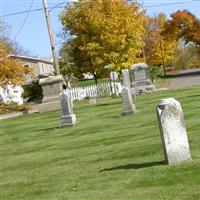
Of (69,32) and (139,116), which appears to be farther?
(69,32)

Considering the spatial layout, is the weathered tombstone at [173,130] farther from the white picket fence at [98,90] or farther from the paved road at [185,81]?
the paved road at [185,81]

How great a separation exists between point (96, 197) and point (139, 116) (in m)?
12.5

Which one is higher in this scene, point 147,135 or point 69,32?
point 69,32

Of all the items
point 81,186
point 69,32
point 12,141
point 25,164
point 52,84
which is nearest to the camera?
point 81,186

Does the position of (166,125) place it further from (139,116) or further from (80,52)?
(80,52)

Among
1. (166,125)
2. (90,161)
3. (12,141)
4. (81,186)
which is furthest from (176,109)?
(12,141)

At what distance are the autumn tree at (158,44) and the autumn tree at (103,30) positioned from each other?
38.8 m

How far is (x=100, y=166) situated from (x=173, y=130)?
2.17m

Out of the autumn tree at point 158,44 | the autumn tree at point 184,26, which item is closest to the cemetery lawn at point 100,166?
the autumn tree at point 158,44

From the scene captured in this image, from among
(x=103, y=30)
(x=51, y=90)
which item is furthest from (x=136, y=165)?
(x=103, y=30)

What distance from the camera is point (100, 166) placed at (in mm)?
10633

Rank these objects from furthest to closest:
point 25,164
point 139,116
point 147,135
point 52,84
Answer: point 52,84 → point 139,116 → point 147,135 → point 25,164

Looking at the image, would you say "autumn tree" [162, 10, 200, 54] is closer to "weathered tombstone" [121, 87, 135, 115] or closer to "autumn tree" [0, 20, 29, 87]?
"autumn tree" [0, 20, 29, 87]

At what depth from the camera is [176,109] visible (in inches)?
351
